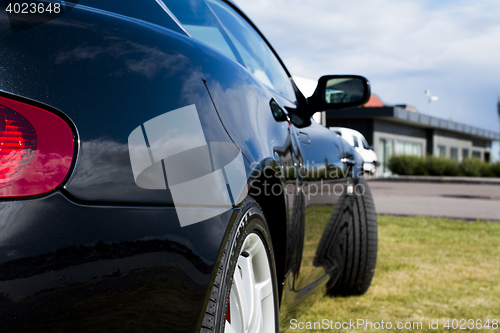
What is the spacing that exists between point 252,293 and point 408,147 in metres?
35.9

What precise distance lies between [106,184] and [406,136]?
36059 millimetres

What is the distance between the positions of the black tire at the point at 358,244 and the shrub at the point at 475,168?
26083 millimetres

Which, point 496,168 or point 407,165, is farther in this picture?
point 407,165

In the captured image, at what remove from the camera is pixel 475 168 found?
26.7m

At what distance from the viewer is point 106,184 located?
0.90 m

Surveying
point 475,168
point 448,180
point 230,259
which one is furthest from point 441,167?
point 230,259

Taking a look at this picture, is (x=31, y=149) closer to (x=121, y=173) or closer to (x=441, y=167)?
(x=121, y=173)

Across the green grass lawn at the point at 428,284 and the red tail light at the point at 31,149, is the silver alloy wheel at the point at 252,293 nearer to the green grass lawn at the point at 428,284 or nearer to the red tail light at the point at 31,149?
the red tail light at the point at 31,149

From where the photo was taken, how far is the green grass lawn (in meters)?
3.01

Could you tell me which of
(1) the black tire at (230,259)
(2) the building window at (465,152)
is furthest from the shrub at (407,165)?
(1) the black tire at (230,259)

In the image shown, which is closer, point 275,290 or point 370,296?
point 275,290

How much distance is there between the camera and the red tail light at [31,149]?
83cm

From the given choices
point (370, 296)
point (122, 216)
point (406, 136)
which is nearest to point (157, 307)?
point (122, 216)

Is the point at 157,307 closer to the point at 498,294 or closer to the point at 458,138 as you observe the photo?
the point at 498,294
